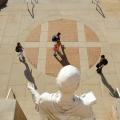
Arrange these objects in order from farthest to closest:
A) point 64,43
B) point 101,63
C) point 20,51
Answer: point 64,43
point 20,51
point 101,63

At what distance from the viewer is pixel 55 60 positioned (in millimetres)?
17062

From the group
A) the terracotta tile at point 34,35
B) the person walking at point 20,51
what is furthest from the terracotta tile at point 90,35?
the person walking at point 20,51

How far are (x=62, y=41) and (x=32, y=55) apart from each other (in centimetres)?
233

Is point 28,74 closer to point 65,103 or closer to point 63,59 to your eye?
point 63,59

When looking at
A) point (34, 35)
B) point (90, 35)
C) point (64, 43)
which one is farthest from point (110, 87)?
point (34, 35)

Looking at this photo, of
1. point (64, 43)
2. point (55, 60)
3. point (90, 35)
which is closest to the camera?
point (55, 60)

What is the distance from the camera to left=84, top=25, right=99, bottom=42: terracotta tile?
1861 cm

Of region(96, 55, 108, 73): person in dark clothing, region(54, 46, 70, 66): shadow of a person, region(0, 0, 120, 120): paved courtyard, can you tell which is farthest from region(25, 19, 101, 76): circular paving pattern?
region(96, 55, 108, 73): person in dark clothing

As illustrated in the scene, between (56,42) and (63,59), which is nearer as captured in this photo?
(63,59)

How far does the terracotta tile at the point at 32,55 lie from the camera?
55.9 ft

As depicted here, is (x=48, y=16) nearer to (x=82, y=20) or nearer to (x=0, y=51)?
(x=82, y=20)

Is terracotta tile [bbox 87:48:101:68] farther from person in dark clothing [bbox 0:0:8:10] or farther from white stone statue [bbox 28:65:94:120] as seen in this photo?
white stone statue [bbox 28:65:94:120]

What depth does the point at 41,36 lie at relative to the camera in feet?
62.1

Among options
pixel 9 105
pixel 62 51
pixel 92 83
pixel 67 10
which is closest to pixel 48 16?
pixel 67 10
